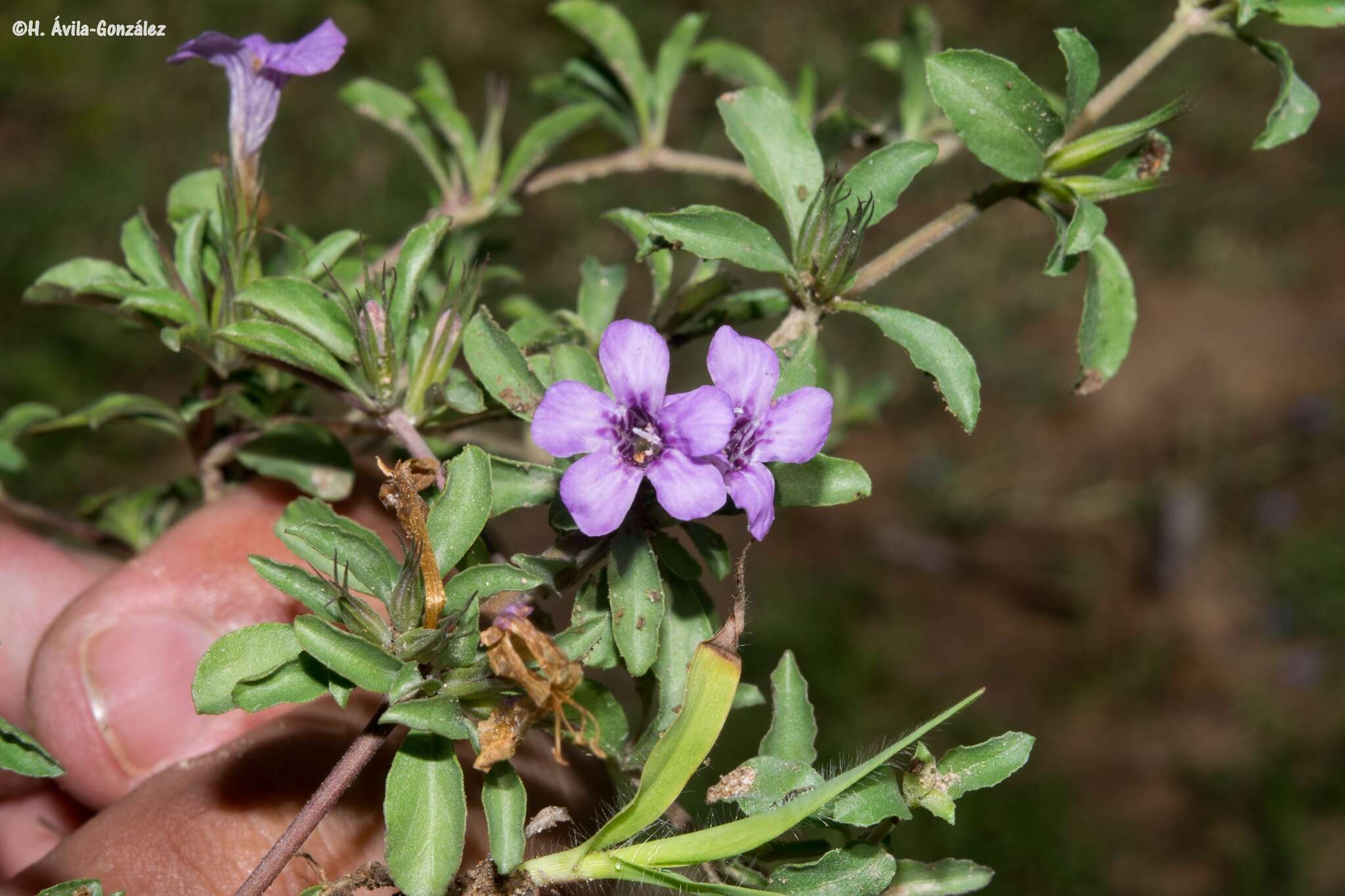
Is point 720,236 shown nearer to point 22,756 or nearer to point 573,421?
point 573,421

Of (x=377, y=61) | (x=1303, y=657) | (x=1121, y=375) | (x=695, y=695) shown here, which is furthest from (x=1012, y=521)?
(x=695, y=695)

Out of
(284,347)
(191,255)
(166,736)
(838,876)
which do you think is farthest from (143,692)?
(838,876)

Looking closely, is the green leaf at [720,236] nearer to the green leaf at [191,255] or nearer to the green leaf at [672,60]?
the green leaf at [191,255]

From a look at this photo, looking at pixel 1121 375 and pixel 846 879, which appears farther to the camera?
pixel 1121 375

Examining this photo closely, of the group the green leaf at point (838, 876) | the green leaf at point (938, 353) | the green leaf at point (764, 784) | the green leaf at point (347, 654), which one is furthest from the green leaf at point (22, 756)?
the green leaf at point (938, 353)

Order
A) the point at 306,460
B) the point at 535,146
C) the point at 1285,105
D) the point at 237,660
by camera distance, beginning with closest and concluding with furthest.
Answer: the point at 237,660 → the point at 1285,105 → the point at 306,460 → the point at 535,146

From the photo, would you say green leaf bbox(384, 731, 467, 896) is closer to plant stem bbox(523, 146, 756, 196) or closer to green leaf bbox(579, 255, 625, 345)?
green leaf bbox(579, 255, 625, 345)

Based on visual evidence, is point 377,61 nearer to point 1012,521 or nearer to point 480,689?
point 1012,521
